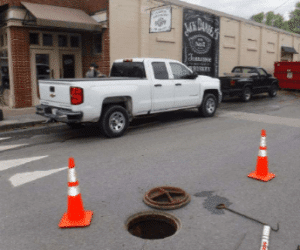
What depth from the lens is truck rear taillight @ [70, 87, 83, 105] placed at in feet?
24.2

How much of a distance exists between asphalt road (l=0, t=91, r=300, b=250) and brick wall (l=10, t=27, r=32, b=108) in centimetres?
432

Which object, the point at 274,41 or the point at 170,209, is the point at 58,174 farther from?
the point at 274,41

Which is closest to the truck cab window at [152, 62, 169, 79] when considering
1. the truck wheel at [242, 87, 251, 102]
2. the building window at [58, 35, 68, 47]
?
the building window at [58, 35, 68, 47]

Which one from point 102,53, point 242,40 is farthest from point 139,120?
point 242,40

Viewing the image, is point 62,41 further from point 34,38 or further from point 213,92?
point 213,92

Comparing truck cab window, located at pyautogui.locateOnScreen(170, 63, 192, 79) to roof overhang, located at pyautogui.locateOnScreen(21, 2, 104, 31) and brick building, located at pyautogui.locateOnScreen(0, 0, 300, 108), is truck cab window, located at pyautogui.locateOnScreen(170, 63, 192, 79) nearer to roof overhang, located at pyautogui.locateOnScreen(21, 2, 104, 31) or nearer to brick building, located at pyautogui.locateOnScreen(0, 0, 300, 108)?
brick building, located at pyautogui.locateOnScreen(0, 0, 300, 108)

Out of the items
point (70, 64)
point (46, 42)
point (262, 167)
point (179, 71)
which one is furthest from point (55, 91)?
point (70, 64)

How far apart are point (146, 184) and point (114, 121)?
3609 mm

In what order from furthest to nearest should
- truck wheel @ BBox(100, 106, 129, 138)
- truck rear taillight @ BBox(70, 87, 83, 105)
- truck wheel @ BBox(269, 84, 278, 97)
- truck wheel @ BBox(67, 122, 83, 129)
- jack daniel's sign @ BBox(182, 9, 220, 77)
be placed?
truck wheel @ BBox(269, 84, 278, 97)
jack daniel's sign @ BBox(182, 9, 220, 77)
truck wheel @ BBox(67, 122, 83, 129)
truck wheel @ BBox(100, 106, 129, 138)
truck rear taillight @ BBox(70, 87, 83, 105)

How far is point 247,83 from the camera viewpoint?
16.2 m

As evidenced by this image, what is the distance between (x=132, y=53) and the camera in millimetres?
15328

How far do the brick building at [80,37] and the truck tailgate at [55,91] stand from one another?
15.0 feet

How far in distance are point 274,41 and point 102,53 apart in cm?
1736

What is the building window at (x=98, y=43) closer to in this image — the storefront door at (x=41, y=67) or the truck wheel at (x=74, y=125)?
the storefront door at (x=41, y=67)
